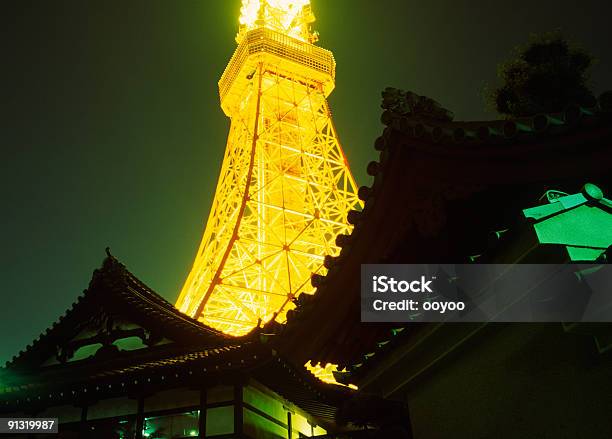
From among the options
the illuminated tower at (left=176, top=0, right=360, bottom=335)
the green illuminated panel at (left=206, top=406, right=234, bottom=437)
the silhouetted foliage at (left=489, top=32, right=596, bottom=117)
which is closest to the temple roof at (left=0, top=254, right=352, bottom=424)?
the green illuminated panel at (left=206, top=406, right=234, bottom=437)

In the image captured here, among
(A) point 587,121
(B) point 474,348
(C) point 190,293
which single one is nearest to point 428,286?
→ (B) point 474,348

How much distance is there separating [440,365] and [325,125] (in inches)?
1127

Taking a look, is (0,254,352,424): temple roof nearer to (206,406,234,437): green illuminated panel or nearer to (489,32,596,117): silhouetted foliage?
(206,406,234,437): green illuminated panel

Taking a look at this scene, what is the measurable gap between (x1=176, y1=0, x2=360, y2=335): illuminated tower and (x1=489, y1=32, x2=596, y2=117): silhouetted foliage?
1661 cm

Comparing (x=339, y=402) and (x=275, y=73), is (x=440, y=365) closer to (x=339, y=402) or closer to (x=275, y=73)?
(x=339, y=402)

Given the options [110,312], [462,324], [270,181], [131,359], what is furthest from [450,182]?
[270,181]

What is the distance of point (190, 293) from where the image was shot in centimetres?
2642

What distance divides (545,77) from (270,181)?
77.2ft

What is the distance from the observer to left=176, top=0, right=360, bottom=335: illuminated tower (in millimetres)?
24594

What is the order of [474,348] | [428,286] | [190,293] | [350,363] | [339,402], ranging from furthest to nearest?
[190,293], [339,402], [350,363], [428,286], [474,348]

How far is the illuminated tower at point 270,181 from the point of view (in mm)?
24594

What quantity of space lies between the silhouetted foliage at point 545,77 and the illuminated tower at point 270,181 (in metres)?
16.6

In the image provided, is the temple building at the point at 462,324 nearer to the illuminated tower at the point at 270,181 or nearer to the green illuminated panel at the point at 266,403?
the green illuminated panel at the point at 266,403

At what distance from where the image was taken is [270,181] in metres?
29.1
